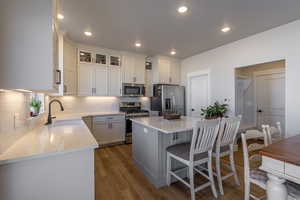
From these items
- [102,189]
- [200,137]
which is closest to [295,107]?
[200,137]

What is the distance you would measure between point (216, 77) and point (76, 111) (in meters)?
4.11

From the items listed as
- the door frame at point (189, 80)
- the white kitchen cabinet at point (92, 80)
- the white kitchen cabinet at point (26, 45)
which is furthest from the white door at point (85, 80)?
the door frame at point (189, 80)

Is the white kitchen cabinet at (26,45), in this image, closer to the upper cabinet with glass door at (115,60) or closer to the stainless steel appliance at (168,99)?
the upper cabinet with glass door at (115,60)

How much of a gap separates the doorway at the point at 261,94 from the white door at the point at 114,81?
3.36 meters

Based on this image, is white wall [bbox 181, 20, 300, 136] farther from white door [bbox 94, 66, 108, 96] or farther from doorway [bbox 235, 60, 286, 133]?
white door [bbox 94, 66, 108, 96]

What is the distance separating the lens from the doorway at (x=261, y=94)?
378cm

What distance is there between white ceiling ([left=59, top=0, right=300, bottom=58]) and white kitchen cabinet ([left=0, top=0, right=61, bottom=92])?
127 centimetres

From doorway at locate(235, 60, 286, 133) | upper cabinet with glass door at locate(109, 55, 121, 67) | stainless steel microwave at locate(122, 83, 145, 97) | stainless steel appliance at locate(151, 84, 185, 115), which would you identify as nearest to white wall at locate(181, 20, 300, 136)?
doorway at locate(235, 60, 286, 133)

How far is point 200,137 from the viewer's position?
1.55 meters

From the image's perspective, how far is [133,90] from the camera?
13.9 ft

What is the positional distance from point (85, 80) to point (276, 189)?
3951mm

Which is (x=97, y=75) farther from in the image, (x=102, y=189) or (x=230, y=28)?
(x=230, y=28)

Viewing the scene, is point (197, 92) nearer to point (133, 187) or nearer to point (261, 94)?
point (261, 94)

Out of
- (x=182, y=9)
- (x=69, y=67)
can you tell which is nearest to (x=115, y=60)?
(x=69, y=67)
